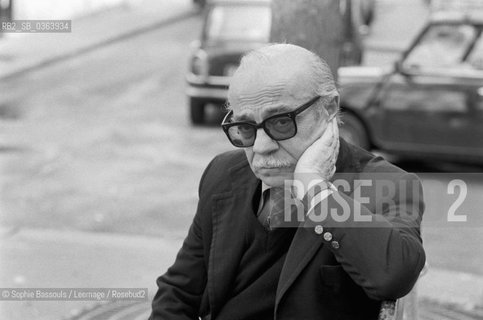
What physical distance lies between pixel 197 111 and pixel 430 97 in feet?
13.8

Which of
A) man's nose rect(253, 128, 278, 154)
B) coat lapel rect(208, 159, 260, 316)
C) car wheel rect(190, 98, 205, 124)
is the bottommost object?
car wheel rect(190, 98, 205, 124)

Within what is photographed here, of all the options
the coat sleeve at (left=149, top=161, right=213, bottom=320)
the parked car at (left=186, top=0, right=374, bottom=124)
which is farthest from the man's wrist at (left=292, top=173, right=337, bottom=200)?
the parked car at (left=186, top=0, right=374, bottom=124)

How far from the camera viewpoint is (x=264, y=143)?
2.21 m

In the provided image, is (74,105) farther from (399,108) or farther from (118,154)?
(399,108)

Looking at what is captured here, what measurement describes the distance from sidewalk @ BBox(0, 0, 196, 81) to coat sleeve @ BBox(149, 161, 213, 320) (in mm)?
14196

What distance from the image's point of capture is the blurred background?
5.20 metres

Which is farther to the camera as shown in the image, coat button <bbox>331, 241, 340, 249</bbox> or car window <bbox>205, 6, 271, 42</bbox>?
car window <bbox>205, 6, 271, 42</bbox>

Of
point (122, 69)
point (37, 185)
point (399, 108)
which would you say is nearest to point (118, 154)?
point (37, 185)

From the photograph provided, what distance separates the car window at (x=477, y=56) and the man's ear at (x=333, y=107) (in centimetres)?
673

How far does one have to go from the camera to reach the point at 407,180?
229cm

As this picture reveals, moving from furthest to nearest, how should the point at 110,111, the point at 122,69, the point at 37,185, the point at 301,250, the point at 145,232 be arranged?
the point at 122,69 < the point at 110,111 < the point at 37,185 < the point at 145,232 < the point at 301,250

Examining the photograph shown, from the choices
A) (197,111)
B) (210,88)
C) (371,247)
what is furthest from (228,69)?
(371,247)

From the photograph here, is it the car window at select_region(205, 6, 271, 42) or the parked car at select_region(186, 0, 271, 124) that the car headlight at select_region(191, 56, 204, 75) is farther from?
the car window at select_region(205, 6, 271, 42)

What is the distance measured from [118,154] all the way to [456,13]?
158 inches
